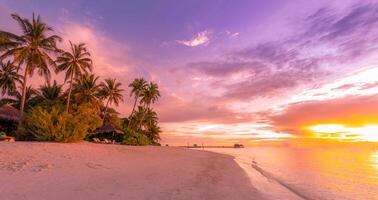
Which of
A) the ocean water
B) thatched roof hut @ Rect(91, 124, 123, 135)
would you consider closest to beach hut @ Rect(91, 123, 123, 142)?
thatched roof hut @ Rect(91, 124, 123, 135)

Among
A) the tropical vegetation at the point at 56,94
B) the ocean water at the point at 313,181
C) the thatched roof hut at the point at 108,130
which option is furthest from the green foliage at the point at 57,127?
the thatched roof hut at the point at 108,130

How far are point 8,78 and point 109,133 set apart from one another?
18.1 meters

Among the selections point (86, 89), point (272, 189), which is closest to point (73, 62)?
point (86, 89)

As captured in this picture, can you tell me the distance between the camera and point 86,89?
43375 mm

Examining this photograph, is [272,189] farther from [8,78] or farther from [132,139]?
[8,78]

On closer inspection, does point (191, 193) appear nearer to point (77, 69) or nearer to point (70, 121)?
point (70, 121)

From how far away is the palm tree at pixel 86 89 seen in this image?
42.9m

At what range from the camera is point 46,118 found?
71.9ft

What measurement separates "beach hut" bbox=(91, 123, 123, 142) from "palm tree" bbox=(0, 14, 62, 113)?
1330 cm

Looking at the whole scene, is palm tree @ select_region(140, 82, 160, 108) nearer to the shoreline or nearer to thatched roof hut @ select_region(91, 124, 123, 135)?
thatched roof hut @ select_region(91, 124, 123, 135)

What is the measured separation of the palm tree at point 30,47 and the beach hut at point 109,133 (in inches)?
524

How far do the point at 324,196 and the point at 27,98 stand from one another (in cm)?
4535

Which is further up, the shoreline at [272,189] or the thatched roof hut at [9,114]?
the thatched roof hut at [9,114]

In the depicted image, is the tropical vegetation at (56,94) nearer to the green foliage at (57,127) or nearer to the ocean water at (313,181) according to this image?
the green foliage at (57,127)
